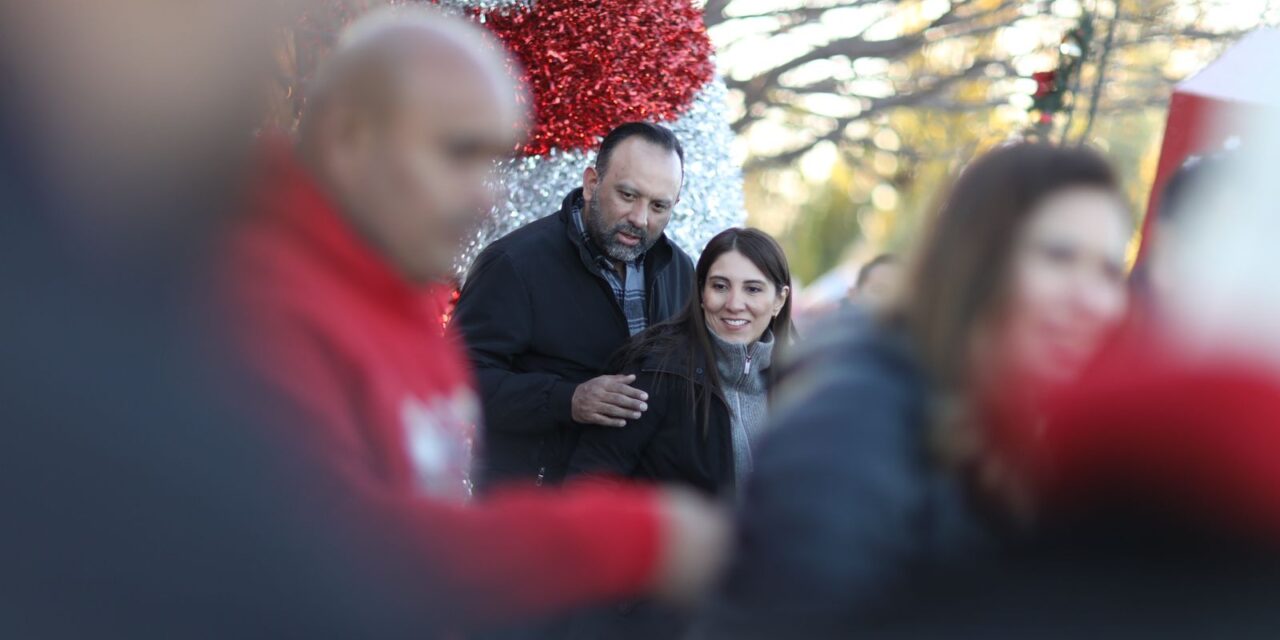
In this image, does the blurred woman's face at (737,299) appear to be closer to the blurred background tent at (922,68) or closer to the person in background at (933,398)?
the person in background at (933,398)

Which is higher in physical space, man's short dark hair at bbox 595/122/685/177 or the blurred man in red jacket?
man's short dark hair at bbox 595/122/685/177

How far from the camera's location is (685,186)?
191 inches

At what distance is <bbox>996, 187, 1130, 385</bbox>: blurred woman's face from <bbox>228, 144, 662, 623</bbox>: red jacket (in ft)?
1.72

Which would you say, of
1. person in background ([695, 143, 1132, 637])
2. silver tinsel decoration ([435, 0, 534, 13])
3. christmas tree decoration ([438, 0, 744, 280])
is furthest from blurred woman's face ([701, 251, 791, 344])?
person in background ([695, 143, 1132, 637])

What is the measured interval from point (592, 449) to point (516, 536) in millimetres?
2116

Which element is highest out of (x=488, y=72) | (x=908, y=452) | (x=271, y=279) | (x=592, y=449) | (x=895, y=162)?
(x=895, y=162)

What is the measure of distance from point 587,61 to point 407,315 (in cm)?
327

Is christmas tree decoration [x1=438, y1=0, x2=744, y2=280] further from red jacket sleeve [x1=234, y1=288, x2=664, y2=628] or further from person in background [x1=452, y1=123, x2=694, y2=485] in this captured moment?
red jacket sleeve [x1=234, y1=288, x2=664, y2=628]

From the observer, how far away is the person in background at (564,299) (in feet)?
12.4

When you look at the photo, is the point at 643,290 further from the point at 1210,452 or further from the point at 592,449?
the point at 1210,452

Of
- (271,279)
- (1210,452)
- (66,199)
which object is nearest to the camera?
(66,199)

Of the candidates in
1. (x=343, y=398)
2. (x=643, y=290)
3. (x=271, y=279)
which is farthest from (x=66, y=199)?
(x=643, y=290)

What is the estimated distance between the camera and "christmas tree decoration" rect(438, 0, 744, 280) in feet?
15.5

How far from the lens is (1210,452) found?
152 cm
